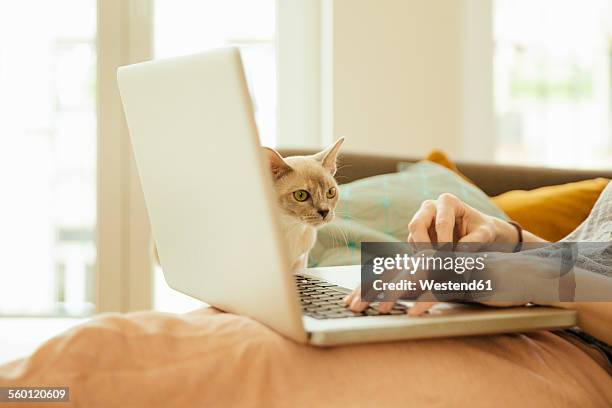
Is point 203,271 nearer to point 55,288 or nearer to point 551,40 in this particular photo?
point 55,288

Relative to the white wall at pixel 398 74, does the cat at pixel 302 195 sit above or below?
below

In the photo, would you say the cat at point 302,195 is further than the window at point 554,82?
No

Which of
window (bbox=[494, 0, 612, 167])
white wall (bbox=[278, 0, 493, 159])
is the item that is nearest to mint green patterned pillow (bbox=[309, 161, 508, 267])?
white wall (bbox=[278, 0, 493, 159])

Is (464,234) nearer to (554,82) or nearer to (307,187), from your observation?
(307,187)

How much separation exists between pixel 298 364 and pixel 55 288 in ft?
8.15

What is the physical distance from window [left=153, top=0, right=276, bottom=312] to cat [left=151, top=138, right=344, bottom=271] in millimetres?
1737

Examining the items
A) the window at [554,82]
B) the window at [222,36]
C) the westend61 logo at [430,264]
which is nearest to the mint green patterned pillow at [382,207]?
the westend61 logo at [430,264]

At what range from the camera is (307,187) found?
1.02 metres

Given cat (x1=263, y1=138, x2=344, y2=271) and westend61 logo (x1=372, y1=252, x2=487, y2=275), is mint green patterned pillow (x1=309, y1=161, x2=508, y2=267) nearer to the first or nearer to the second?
cat (x1=263, y1=138, x2=344, y2=271)

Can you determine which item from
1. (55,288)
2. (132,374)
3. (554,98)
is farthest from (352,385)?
(554,98)

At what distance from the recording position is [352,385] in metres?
0.61

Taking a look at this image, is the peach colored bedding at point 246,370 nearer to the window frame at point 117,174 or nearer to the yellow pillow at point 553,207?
the yellow pillow at point 553,207

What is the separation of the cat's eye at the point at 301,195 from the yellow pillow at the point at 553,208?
82 cm

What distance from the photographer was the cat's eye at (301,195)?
1020mm
